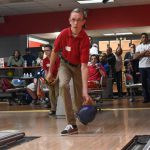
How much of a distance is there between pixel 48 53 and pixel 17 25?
8587 mm

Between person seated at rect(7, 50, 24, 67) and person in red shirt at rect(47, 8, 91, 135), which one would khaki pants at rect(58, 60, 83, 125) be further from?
person seated at rect(7, 50, 24, 67)

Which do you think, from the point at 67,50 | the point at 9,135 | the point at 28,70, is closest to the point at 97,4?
the point at 28,70

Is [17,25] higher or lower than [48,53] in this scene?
higher

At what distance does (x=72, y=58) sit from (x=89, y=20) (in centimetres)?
1086

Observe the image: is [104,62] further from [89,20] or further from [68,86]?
[68,86]

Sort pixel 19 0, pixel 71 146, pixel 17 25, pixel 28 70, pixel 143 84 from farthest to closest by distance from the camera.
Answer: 1. pixel 17 25
2. pixel 28 70
3. pixel 19 0
4. pixel 143 84
5. pixel 71 146

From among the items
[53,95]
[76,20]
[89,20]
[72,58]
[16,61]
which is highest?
[89,20]

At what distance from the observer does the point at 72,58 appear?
541 centimetres

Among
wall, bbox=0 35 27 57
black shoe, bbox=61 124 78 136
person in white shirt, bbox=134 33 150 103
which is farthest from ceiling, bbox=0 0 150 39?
black shoe, bbox=61 124 78 136

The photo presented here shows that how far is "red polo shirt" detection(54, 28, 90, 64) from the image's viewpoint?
5324 millimetres

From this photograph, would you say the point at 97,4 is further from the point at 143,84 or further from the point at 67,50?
the point at 67,50

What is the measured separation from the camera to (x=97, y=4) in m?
14.9

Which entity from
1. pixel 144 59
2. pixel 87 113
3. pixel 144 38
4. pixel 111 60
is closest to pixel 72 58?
pixel 87 113

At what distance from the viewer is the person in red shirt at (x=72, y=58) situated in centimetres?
525
